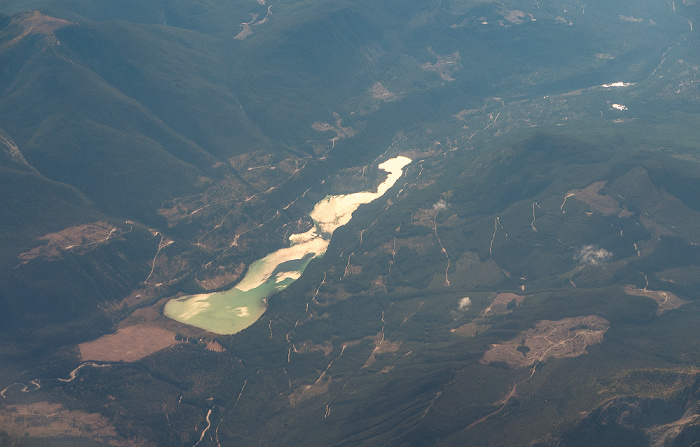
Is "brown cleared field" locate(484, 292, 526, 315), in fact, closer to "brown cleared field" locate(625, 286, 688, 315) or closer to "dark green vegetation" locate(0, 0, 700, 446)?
"dark green vegetation" locate(0, 0, 700, 446)

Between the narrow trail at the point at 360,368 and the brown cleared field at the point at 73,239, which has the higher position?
the brown cleared field at the point at 73,239

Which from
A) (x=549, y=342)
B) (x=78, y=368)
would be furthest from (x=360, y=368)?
(x=78, y=368)

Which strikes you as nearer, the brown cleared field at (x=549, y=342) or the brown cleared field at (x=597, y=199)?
the brown cleared field at (x=549, y=342)

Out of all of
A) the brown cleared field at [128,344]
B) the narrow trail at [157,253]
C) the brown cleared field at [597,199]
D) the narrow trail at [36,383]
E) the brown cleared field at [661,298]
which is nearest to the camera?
the brown cleared field at [661,298]

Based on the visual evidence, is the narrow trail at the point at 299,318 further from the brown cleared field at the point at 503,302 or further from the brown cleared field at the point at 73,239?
the brown cleared field at the point at 73,239

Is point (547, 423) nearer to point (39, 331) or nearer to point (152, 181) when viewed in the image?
point (39, 331)

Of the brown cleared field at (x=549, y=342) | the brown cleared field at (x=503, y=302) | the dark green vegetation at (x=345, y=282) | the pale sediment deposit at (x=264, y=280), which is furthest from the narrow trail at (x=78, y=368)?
the brown cleared field at (x=503, y=302)

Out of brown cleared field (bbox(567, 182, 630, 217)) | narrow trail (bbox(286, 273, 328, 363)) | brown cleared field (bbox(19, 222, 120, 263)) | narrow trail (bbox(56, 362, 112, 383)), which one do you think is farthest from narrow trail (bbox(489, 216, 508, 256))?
brown cleared field (bbox(19, 222, 120, 263))

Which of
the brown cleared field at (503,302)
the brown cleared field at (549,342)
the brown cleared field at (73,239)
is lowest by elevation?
the brown cleared field at (503,302)
